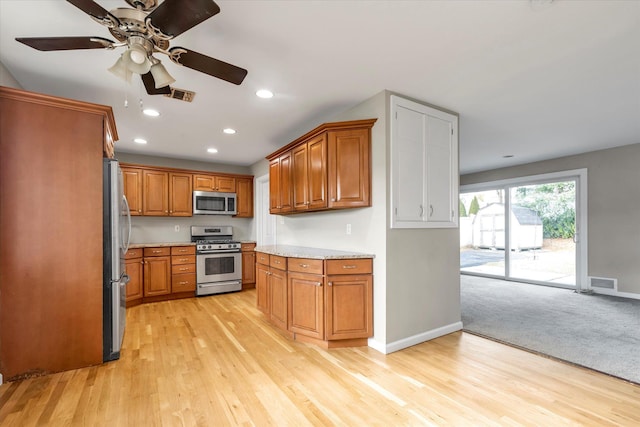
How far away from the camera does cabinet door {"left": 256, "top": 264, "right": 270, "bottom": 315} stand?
3725mm

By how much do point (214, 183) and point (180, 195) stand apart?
2.17 feet

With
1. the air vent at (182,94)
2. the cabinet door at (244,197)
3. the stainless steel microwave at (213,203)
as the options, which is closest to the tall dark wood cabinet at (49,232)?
the air vent at (182,94)

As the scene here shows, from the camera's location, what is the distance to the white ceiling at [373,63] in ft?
6.04

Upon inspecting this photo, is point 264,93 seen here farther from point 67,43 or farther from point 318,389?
point 318,389

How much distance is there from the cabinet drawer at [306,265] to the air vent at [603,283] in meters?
5.34

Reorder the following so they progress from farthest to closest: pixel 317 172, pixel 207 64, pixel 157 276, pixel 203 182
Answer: pixel 203 182 < pixel 157 276 < pixel 317 172 < pixel 207 64

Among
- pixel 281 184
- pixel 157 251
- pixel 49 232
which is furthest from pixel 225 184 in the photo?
pixel 49 232

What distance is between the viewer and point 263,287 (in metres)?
3.86

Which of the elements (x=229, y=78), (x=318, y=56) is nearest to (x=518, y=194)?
(x=318, y=56)

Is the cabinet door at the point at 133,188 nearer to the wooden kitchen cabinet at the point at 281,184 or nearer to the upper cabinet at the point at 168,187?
the upper cabinet at the point at 168,187

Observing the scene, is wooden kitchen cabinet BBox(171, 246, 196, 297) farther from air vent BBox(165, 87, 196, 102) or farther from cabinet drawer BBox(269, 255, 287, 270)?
air vent BBox(165, 87, 196, 102)

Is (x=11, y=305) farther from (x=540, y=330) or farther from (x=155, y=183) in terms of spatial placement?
(x=540, y=330)

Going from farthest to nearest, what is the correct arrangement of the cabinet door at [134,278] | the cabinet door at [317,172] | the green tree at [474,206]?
the green tree at [474,206]
the cabinet door at [134,278]
the cabinet door at [317,172]

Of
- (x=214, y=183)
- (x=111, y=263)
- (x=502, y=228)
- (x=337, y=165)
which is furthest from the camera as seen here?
(x=502, y=228)
